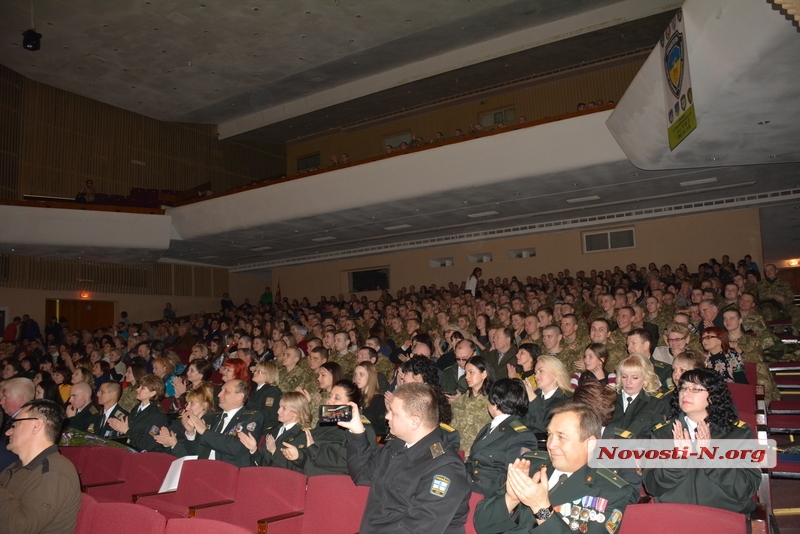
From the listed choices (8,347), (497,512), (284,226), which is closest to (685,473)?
(497,512)

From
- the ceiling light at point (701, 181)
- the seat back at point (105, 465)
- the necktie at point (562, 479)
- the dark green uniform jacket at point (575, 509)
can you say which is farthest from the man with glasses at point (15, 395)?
the ceiling light at point (701, 181)

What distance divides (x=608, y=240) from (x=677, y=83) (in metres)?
7.60

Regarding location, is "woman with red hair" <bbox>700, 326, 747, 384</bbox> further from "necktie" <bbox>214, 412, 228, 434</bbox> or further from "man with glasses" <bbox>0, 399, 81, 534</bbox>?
"man with glasses" <bbox>0, 399, 81, 534</bbox>

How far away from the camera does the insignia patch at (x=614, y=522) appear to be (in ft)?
6.49

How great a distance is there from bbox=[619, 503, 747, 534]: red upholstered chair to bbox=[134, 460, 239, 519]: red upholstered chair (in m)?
2.02

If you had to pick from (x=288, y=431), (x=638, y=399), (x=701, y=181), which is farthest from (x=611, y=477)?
(x=701, y=181)

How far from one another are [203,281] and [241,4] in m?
8.58

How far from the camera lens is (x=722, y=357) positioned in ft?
14.0

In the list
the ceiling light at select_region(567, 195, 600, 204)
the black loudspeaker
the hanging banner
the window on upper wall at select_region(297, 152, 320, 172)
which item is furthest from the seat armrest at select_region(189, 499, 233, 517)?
the window on upper wall at select_region(297, 152, 320, 172)

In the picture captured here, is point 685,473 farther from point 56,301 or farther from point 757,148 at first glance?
point 56,301

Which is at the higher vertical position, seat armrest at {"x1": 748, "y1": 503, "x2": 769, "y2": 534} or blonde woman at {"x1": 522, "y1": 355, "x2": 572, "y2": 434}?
blonde woman at {"x1": 522, "y1": 355, "x2": 572, "y2": 434}

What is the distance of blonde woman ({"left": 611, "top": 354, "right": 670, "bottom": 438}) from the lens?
10.7 ft

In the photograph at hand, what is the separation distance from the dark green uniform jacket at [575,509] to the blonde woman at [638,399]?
51.0 inches

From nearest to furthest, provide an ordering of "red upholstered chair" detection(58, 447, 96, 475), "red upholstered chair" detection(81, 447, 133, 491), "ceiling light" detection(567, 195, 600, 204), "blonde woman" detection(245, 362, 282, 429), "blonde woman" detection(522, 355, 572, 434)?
"blonde woman" detection(522, 355, 572, 434) < "red upholstered chair" detection(81, 447, 133, 491) < "red upholstered chair" detection(58, 447, 96, 475) < "blonde woman" detection(245, 362, 282, 429) < "ceiling light" detection(567, 195, 600, 204)
